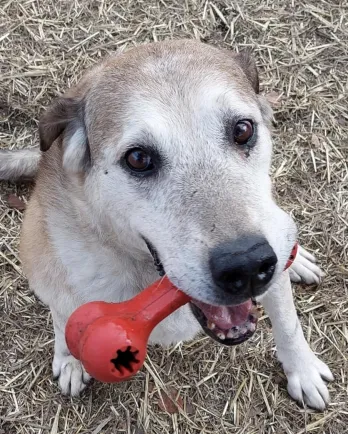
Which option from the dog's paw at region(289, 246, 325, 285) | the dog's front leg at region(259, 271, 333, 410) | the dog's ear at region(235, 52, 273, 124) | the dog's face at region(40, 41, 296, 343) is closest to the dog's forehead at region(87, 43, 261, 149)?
the dog's face at region(40, 41, 296, 343)

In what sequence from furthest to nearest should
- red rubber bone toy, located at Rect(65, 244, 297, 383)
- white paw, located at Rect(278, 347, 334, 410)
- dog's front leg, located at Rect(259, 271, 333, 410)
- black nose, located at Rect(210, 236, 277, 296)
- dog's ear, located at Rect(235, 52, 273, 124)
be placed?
white paw, located at Rect(278, 347, 334, 410), dog's front leg, located at Rect(259, 271, 333, 410), dog's ear, located at Rect(235, 52, 273, 124), red rubber bone toy, located at Rect(65, 244, 297, 383), black nose, located at Rect(210, 236, 277, 296)

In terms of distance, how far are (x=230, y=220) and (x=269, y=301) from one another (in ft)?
3.70

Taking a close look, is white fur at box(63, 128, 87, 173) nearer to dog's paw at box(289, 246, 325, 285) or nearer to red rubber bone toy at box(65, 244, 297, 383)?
red rubber bone toy at box(65, 244, 297, 383)

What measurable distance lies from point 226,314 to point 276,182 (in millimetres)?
2018

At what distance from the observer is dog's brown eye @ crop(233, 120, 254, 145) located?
2.65 m

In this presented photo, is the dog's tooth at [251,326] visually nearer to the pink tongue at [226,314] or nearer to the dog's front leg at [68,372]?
the pink tongue at [226,314]

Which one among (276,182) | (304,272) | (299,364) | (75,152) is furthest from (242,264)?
(276,182)

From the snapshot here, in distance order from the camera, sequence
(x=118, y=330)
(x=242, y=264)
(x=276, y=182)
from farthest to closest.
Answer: (x=276, y=182), (x=118, y=330), (x=242, y=264)

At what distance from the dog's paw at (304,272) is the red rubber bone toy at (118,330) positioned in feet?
5.28

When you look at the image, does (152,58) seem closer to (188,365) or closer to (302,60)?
(188,365)

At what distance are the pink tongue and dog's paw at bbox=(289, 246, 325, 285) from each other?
1463 millimetres

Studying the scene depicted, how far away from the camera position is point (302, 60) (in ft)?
16.3

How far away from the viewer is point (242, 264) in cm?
226

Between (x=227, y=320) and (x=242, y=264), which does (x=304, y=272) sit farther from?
(x=242, y=264)
